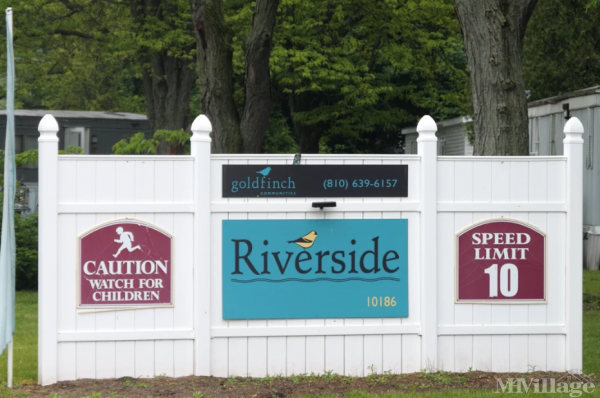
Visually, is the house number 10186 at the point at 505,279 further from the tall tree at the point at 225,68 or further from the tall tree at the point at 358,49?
the tall tree at the point at 358,49

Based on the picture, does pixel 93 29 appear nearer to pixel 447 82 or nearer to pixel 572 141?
pixel 447 82

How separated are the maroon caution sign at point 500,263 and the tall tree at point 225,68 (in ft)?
21.5

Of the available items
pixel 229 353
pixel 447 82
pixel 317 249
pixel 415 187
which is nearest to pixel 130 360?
pixel 229 353

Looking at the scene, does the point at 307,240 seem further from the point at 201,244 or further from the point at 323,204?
the point at 201,244

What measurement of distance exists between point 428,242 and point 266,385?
1.78 metres

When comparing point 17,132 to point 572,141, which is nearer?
point 572,141

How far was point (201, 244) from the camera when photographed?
21.9 ft

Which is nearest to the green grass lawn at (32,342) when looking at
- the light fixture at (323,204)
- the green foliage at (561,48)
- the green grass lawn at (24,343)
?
the green grass lawn at (24,343)

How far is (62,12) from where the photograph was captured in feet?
85.6

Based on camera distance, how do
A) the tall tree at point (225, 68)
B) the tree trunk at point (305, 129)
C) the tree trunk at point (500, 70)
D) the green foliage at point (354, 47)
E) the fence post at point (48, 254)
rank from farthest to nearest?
the tree trunk at point (305, 129), the green foliage at point (354, 47), the tall tree at point (225, 68), the tree trunk at point (500, 70), the fence post at point (48, 254)

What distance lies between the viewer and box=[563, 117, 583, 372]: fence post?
7.08 metres

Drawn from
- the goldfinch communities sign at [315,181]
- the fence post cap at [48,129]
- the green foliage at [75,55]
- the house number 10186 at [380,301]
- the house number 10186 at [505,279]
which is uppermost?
the green foliage at [75,55]

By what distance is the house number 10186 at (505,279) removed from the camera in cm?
705

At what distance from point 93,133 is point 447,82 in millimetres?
12156
